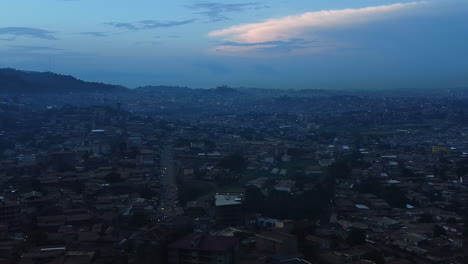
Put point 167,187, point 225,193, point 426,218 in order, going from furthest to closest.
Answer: point 167,187
point 225,193
point 426,218

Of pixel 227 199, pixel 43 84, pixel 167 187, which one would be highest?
pixel 43 84

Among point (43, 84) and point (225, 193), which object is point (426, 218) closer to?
point (225, 193)

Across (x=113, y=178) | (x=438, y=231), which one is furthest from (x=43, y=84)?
(x=438, y=231)

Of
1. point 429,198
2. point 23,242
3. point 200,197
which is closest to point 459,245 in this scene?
point 429,198

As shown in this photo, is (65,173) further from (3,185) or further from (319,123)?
(319,123)

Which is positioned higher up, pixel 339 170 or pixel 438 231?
pixel 339 170

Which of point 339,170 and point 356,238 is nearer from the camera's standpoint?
point 356,238

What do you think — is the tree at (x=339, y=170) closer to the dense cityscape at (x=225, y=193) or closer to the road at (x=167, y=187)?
the dense cityscape at (x=225, y=193)
